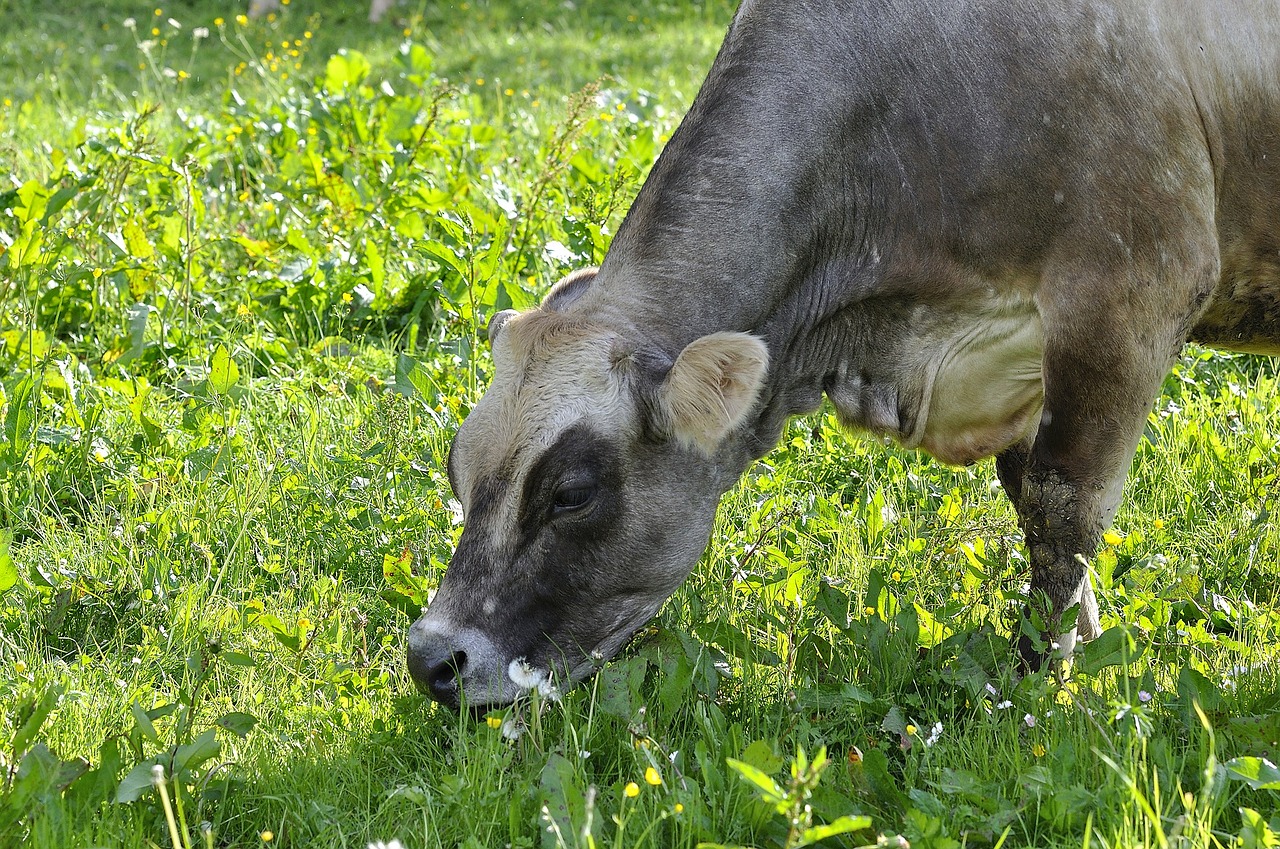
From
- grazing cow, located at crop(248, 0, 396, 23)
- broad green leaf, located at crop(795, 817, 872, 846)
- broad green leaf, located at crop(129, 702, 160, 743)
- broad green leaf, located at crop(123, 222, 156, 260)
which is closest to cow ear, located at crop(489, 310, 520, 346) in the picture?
broad green leaf, located at crop(129, 702, 160, 743)

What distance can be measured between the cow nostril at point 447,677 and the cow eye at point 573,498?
435mm

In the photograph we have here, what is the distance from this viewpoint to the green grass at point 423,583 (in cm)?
298

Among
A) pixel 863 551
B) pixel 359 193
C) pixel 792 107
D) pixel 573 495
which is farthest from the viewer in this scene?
pixel 359 193

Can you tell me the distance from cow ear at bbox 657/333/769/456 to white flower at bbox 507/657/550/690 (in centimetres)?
71

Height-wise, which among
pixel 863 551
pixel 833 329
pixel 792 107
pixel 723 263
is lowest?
pixel 863 551

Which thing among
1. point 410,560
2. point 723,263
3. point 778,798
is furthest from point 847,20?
point 778,798

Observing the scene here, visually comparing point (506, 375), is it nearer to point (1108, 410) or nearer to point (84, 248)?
point (1108, 410)

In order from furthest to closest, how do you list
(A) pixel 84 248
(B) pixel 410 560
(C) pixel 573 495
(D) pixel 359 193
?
(D) pixel 359 193 < (A) pixel 84 248 < (B) pixel 410 560 < (C) pixel 573 495

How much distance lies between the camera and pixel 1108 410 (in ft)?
11.9

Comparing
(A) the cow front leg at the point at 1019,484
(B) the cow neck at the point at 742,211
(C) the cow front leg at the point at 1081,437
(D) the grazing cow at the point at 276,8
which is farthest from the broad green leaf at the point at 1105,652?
(D) the grazing cow at the point at 276,8

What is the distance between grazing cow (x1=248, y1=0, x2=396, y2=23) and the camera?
15.1 m

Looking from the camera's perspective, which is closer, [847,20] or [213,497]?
[847,20]

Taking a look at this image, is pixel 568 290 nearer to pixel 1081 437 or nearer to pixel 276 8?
pixel 1081 437

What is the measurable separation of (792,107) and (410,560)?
67.1 inches
